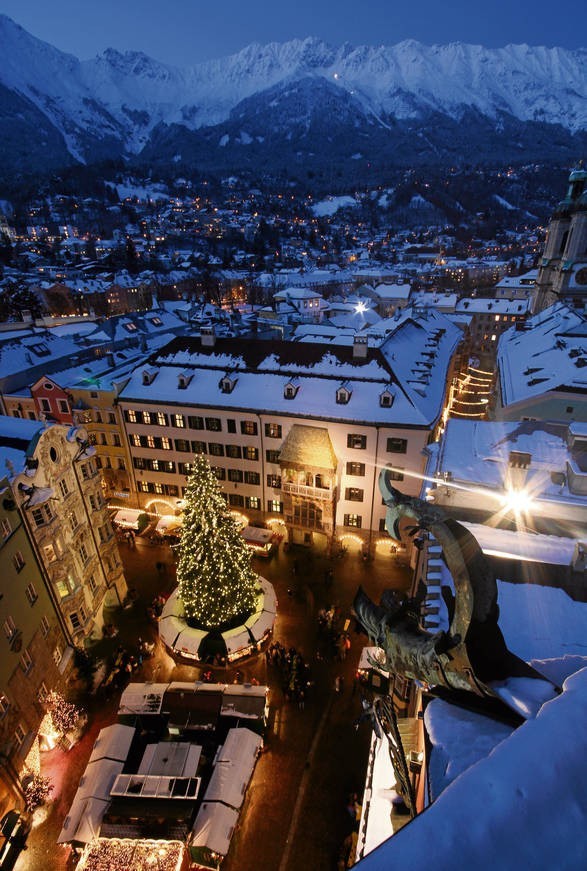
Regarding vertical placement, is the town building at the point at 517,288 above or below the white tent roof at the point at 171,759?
above

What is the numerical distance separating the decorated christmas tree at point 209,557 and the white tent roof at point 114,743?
6857mm

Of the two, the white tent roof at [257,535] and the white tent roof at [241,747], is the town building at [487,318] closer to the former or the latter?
the white tent roof at [257,535]

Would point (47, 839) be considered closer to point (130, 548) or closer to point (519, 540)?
point (130, 548)

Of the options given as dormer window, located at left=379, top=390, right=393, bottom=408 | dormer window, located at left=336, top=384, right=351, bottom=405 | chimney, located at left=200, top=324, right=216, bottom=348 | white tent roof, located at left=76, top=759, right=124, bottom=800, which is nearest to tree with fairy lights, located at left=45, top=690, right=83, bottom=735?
white tent roof, located at left=76, top=759, right=124, bottom=800

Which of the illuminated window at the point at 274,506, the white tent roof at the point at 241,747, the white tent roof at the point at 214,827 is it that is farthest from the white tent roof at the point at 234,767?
the illuminated window at the point at 274,506

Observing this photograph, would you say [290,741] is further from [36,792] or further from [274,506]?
[274,506]

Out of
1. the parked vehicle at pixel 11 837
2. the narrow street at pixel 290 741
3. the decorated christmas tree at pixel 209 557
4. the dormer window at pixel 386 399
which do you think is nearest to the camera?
the parked vehicle at pixel 11 837

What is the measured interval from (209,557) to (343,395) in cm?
1660

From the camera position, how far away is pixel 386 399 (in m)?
33.5

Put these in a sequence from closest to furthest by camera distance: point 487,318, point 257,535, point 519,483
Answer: point 519,483, point 257,535, point 487,318

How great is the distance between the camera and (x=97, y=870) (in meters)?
16.8

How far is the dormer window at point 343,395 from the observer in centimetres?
3438

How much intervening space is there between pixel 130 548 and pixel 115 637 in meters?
10.4

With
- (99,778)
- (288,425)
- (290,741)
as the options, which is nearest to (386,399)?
(288,425)
